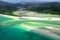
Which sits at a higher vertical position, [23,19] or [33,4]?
[33,4]

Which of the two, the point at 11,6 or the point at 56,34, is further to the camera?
the point at 11,6

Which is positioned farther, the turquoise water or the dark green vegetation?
the dark green vegetation

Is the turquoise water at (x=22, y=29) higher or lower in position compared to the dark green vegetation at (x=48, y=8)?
lower

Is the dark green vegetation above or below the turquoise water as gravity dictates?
above

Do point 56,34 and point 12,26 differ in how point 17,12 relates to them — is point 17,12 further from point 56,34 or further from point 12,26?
point 56,34

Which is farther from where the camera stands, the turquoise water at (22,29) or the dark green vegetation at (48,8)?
the dark green vegetation at (48,8)

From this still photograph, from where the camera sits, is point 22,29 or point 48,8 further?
point 48,8

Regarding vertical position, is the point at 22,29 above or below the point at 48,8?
below

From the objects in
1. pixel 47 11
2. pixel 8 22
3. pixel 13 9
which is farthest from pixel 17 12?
pixel 47 11
